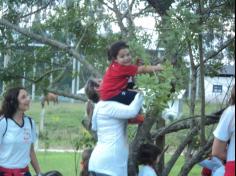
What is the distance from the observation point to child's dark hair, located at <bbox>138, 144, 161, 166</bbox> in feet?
16.1

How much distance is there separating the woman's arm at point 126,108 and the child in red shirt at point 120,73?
6 cm

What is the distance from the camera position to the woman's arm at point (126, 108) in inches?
163

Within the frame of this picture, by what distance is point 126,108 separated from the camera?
418 centimetres

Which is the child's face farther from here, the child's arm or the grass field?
the grass field

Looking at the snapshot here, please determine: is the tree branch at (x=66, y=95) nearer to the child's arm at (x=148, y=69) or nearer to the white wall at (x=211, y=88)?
the white wall at (x=211, y=88)

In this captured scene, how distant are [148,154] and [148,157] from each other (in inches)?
1.1

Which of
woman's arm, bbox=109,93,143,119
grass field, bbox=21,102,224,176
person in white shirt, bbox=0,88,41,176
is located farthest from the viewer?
grass field, bbox=21,102,224,176

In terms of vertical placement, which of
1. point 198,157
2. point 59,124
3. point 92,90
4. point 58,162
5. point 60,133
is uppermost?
point 92,90

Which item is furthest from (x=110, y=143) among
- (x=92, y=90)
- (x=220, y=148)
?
(x=220, y=148)

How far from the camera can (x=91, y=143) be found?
6.01m

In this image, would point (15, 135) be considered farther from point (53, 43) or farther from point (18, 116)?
point (53, 43)

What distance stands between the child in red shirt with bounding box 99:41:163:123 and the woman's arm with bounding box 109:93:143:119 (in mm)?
58

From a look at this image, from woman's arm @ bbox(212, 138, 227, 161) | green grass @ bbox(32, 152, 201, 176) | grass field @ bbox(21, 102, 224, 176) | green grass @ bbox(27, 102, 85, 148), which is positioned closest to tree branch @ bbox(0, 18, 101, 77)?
woman's arm @ bbox(212, 138, 227, 161)

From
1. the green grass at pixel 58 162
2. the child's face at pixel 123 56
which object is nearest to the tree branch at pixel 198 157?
the child's face at pixel 123 56
